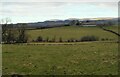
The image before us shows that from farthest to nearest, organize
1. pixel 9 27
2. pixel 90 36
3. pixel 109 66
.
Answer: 1. pixel 9 27
2. pixel 90 36
3. pixel 109 66

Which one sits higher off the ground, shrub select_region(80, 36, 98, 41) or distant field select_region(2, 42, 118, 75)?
distant field select_region(2, 42, 118, 75)

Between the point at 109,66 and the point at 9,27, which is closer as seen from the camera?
the point at 109,66

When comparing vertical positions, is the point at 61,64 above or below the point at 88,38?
above

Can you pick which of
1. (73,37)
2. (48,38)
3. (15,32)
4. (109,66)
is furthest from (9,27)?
(109,66)

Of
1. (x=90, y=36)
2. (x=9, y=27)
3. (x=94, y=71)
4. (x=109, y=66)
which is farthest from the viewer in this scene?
(x=9, y=27)

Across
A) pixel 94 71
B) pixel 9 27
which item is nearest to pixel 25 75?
pixel 94 71

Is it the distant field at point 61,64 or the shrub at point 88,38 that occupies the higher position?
the distant field at point 61,64

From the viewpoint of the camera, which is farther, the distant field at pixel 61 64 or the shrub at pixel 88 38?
the shrub at pixel 88 38

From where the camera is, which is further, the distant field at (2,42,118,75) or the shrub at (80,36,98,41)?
the shrub at (80,36,98,41)

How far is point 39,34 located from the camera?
2736 inches

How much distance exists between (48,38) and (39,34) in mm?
2461

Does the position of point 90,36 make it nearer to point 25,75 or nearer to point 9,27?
point 9,27

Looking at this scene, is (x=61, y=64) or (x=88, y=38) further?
(x=88, y=38)

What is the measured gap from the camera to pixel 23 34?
76.8m
